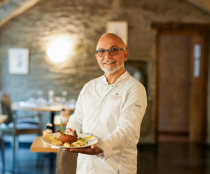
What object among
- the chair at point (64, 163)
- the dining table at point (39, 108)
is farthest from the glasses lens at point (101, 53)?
the dining table at point (39, 108)

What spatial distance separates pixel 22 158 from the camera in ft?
14.1

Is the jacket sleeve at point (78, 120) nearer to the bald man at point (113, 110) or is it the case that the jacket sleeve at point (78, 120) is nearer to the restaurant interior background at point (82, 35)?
the bald man at point (113, 110)

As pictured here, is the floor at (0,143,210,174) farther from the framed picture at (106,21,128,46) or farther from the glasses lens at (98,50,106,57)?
the glasses lens at (98,50,106,57)

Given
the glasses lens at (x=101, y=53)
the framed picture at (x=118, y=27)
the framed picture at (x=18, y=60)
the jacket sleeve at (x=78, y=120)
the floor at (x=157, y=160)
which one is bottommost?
the floor at (x=157, y=160)

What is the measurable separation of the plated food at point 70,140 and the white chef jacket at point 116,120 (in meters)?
0.08

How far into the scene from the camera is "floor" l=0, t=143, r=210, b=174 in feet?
12.5

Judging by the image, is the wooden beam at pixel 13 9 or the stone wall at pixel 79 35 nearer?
the wooden beam at pixel 13 9

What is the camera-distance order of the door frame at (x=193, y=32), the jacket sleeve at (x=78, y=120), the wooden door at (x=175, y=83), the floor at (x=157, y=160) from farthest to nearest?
the wooden door at (x=175, y=83)
the door frame at (x=193, y=32)
the floor at (x=157, y=160)
the jacket sleeve at (x=78, y=120)

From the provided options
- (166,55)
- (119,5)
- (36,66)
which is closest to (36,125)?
(36,66)

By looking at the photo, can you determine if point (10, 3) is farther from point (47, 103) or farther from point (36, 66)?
point (47, 103)

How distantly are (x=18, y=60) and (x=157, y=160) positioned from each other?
335cm

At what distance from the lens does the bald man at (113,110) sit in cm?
146

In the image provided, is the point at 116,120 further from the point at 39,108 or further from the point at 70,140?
the point at 39,108

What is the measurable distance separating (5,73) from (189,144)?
4.15m
